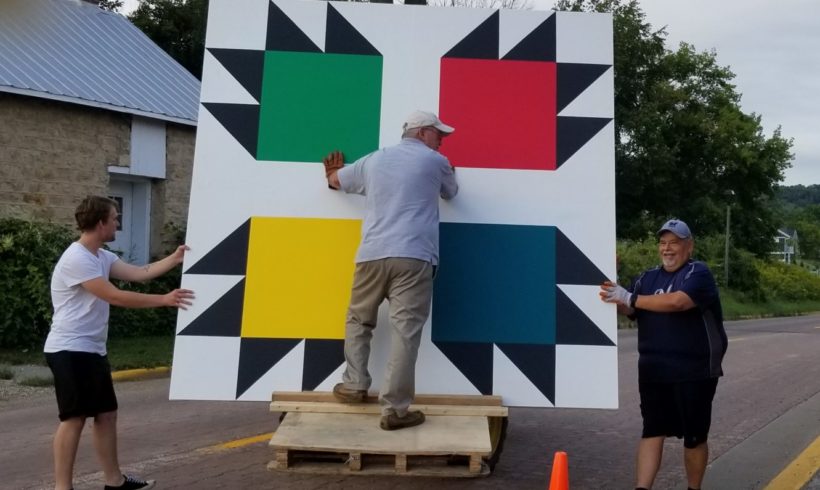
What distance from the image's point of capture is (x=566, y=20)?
17.2ft

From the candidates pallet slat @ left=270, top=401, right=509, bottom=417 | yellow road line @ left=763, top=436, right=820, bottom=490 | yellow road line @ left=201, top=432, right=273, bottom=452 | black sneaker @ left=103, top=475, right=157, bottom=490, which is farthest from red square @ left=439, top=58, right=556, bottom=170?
yellow road line @ left=201, top=432, right=273, bottom=452

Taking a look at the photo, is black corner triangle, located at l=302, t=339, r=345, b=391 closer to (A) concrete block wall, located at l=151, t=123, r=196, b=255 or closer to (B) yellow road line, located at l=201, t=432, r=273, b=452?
(B) yellow road line, located at l=201, t=432, r=273, b=452

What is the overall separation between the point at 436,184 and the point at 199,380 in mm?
1705

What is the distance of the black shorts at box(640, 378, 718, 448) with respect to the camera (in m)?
4.74

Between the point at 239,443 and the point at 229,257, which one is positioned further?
the point at 239,443

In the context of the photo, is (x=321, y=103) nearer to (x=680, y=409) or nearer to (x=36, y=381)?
(x=680, y=409)

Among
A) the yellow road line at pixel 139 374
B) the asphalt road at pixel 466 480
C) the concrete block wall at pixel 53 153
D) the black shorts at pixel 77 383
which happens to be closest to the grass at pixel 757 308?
the concrete block wall at pixel 53 153

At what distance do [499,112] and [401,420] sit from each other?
1888 millimetres

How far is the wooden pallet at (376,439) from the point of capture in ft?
14.7

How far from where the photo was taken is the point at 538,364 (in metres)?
4.96

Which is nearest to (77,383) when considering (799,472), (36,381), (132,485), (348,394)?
(132,485)

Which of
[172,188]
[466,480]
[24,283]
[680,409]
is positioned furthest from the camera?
[172,188]

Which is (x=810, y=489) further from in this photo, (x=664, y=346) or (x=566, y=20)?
(x=566, y=20)

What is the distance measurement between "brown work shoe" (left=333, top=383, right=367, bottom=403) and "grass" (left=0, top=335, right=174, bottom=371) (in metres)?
7.20
